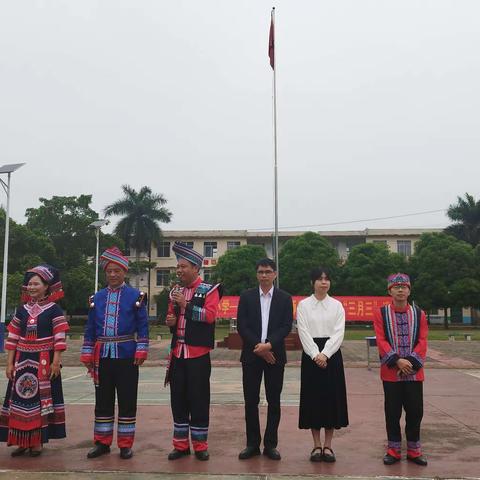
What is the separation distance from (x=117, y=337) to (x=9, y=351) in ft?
3.23

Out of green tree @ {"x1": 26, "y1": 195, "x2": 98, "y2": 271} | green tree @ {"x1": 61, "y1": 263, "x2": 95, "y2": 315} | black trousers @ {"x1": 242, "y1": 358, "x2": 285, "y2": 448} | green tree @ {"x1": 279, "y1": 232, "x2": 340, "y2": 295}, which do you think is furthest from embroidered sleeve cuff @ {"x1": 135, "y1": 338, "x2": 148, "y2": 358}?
green tree @ {"x1": 279, "y1": 232, "x2": 340, "y2": 295}

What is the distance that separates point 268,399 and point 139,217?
43.1m

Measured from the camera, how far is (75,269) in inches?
1337

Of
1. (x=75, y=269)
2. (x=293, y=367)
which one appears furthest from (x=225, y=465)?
(x=75, y=269)

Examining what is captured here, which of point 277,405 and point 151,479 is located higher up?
point 277,405

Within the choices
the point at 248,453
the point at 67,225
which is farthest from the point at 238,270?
the point at 248,453

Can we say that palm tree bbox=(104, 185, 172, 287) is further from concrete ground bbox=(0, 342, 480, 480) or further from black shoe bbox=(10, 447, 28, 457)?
black shoe bbox=(10, 447, 28, 457)

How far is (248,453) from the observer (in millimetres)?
4586

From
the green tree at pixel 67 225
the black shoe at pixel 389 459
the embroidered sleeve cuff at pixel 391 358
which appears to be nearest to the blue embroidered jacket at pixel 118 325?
the embroidered sleeve cuff at pixel 391 358

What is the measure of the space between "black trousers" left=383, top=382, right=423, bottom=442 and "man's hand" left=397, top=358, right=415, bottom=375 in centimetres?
13

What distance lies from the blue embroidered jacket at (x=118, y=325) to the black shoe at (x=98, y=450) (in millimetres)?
743

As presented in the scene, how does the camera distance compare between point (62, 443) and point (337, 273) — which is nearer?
point (62, 443)

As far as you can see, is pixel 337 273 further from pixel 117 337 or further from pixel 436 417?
pixel 117 337

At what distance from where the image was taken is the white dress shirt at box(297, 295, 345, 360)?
4.66 m
